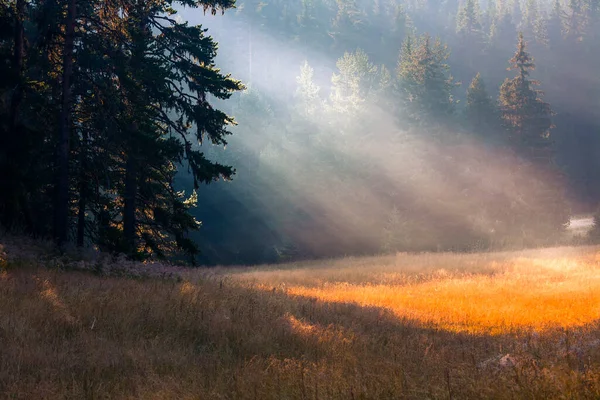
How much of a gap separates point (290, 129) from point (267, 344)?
5769cm

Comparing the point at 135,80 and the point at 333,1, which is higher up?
the point at 333,1

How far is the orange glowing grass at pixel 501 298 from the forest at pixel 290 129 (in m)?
7.49

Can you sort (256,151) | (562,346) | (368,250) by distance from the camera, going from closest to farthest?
(562,346) → (368,250) → (256,151)

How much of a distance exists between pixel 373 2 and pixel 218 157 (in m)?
81.6

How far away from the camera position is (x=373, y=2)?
126 m

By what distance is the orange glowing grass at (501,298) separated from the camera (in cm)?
928

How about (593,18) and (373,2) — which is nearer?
(593,18)

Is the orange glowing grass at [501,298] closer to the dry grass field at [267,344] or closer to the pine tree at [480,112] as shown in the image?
the dry grass field at [267,344]

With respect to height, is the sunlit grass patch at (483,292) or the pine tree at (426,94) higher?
the pine tree at (426,94)

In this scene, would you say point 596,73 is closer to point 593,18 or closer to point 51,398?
point 593,18

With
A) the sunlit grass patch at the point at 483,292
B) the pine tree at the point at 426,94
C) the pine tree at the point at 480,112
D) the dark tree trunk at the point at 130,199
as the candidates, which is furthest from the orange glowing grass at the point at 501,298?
the pine tree at the point at 480,112

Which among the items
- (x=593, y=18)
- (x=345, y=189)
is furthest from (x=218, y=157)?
(x=593, y=18)

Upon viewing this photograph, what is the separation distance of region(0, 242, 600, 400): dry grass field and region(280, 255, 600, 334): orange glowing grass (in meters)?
0.09

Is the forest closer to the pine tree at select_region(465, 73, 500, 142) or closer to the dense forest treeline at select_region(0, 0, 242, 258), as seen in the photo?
the dense forest treeline at select_region(0, 0, 242, 258)
